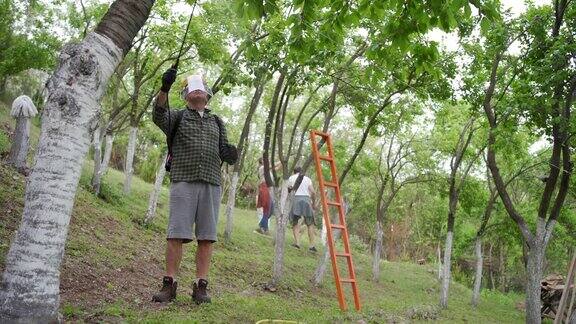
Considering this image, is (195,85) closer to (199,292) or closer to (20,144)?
(199,292)

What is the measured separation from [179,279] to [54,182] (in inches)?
159

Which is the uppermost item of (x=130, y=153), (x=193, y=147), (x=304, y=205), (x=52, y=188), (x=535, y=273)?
(x=130, y=153)

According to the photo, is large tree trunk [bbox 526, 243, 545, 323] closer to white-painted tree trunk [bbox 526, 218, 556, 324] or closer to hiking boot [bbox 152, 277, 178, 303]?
white-painted tree trunk [bbox 526, 218, 556, 324]

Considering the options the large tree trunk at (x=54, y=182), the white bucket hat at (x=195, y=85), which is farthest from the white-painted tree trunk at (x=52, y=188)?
the white bucket hat at (x=195, y=85)

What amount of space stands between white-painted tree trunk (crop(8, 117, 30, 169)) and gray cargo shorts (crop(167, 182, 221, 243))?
259 inches

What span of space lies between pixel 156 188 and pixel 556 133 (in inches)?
304

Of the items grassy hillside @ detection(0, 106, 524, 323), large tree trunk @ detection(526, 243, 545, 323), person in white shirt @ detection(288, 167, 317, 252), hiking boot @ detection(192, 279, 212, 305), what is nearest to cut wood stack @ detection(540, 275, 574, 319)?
grassy hillside @ detection(0, 106, 524, 323)

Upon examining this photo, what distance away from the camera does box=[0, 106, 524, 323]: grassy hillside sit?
Result: 178 inches

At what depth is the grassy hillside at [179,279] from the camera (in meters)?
A: 4.52

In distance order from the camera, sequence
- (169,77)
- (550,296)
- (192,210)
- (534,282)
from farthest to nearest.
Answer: (550,296)
(534,282)
(192,210)
(169,77)

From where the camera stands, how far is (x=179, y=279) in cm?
677

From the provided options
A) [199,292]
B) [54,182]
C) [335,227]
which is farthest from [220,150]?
[335,227]

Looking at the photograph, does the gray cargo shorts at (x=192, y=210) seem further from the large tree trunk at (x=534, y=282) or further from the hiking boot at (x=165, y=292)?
the large tree trunk at (x=534, y=282)

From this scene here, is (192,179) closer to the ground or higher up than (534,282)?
higher up
